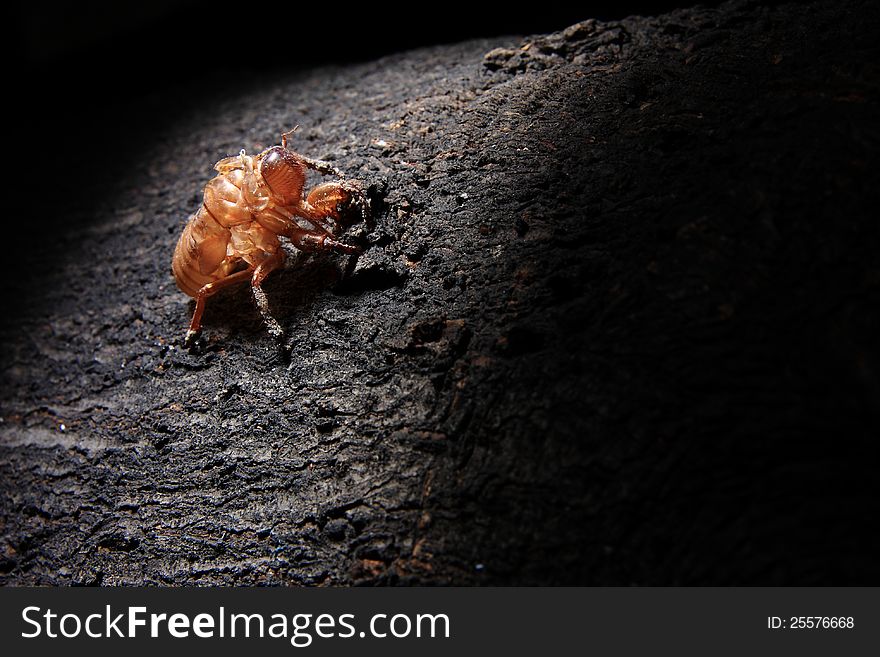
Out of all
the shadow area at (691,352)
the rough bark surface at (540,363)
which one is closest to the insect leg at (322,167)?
the rough bark surface at (540,363)

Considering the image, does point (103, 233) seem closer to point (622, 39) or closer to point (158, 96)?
point (158, 96)

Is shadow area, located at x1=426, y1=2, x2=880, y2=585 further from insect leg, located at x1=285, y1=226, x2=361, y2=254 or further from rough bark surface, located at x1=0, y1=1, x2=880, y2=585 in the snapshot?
insect leg, located at x1=285, y1=226, x2=361, y2=254

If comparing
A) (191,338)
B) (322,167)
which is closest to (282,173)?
(322,167)

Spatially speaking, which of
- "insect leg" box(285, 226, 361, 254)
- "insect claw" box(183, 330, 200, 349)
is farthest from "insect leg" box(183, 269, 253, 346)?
"insect leg" box(285, 226, 361, 254)

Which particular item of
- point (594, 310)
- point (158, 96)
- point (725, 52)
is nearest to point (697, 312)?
point (594, 310)

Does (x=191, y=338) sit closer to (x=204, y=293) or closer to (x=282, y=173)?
Answer: (x=204, y=293)

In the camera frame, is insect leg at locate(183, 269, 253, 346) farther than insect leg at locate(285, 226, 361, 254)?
Yes

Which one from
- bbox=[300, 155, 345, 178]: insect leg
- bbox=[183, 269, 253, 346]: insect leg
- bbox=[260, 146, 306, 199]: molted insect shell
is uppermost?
bbox=[300, 155, 345, 178]: insect leg

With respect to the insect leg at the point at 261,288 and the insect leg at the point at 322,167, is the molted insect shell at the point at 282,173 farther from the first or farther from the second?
the insect leg at the point at 261,288
